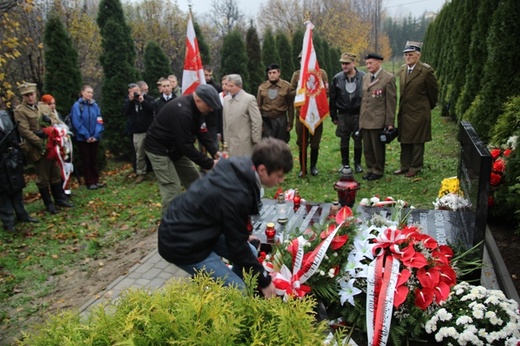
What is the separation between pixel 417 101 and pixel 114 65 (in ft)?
24.2

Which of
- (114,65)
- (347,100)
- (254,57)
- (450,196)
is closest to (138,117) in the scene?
(114,65)

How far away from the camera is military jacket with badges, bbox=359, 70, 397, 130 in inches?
265

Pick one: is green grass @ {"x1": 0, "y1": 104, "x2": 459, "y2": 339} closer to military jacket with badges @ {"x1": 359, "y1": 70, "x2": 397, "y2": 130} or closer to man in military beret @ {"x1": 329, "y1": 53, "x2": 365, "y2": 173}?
man in military beret @ {"x1": 329, "y1": 53, "x2": 365, "y2": 173}

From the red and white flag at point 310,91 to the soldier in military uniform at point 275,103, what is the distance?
0.35 m

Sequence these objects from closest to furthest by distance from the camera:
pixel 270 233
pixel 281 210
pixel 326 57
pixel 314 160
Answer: pixel 270 233, pixel 281 210, pixel 314 160, pixel 326 57

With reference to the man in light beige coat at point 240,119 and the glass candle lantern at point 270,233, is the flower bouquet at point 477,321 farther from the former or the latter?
the man in light beige coat at point 240,119

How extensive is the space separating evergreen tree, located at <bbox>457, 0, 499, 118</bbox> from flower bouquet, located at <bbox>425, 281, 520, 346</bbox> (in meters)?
5.71

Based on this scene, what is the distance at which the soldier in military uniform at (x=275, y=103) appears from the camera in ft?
25.3

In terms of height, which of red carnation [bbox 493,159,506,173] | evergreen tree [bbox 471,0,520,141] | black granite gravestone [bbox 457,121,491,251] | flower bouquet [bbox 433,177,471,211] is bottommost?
flower bouquet [bbox 433,177,471,211]

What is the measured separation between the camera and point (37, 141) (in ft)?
21.2

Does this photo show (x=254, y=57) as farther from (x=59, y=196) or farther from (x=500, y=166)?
(x=500, y=166)

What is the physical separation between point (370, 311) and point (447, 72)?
12729mm

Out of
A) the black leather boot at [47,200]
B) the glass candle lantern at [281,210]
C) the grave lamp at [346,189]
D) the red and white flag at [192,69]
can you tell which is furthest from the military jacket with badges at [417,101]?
the black leather boot at [47,200]

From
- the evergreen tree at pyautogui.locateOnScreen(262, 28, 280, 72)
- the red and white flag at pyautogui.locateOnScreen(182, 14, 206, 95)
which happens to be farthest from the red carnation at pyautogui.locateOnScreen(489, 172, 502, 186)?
the evergreen tree at pyautogui.locateOnScreen(262, 28, 280, 72)
